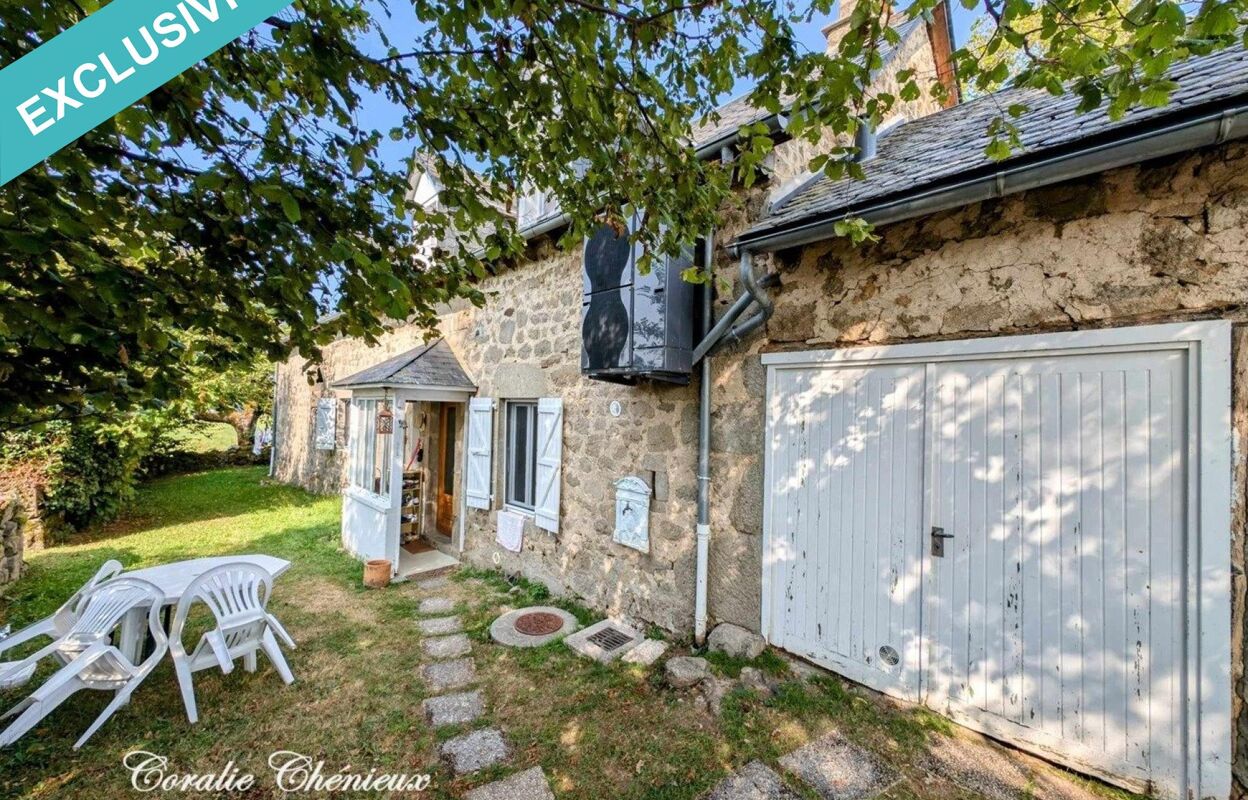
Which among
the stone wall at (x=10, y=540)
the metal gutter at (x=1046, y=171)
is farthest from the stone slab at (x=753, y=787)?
the stone wall at (x=10, y=540)

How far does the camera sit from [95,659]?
3049 millimetres

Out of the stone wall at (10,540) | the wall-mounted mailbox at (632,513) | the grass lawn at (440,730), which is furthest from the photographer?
the stone wall at (10,540)

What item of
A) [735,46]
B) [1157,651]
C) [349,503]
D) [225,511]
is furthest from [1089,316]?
[225,511]

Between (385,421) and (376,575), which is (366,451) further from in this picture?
(376,575)

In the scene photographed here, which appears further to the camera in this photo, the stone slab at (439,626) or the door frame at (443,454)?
the door frame at (443,454)

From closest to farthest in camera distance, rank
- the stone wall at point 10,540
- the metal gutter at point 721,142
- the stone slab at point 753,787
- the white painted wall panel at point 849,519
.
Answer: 1. the stone slab at point 753,787
2. the white painted wall panel at point 849,519
3. the metal gutter at point 721,142
4. the stone wall at point 10,540

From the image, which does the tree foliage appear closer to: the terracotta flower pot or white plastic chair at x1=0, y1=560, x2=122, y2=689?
white plastic chair at x1=0, y1=560, x2=122, y2=689

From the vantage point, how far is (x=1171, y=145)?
226 cm

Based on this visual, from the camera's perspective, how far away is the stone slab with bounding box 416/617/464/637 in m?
4.64

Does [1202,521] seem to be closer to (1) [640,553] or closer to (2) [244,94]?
(1) [640,553]

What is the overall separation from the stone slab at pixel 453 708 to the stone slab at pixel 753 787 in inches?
67.3

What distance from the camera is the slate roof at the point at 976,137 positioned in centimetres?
242

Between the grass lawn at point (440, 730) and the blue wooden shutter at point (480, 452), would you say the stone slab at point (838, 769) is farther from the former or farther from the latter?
the blue wooden shutter at point (480, 452)

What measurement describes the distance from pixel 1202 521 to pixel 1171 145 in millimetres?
1796
